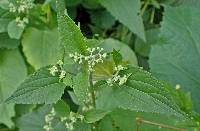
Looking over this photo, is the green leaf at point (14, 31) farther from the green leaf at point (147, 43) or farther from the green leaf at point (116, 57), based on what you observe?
the green leaf at point (116, 57)

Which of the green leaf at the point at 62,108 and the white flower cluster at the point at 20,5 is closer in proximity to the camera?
the green leaf at the point at 62,108

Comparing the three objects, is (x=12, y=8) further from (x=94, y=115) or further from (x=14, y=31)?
(x=94, y=115)

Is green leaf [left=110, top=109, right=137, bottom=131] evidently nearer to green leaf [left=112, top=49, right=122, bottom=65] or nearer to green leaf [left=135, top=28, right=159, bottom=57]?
green leaf [left=112, top=49, right=122, bottom=65]

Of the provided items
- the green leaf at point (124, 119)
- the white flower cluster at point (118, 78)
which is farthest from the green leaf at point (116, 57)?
the green leaf at point (124, 119)

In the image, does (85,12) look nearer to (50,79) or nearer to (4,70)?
(4,70)

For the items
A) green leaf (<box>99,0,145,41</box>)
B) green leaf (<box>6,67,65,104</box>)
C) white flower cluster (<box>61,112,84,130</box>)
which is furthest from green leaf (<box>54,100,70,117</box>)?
green leaf (<box>99,0,145,41</box>)

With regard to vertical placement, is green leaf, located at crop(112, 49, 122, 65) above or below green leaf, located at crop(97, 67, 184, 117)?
above

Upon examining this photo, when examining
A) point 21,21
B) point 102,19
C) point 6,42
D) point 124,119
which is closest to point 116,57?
point 124,119
